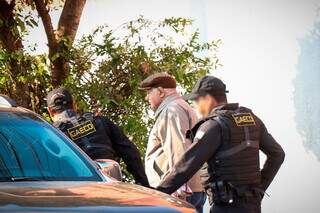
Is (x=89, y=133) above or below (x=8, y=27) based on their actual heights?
below

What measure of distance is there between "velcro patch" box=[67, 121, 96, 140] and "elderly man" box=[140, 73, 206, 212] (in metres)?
0.52

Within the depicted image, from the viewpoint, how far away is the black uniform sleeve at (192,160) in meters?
5.60

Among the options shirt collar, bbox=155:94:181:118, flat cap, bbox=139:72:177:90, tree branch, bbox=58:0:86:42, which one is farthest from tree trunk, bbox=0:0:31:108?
shirt collar, bbox=155:94:181:118

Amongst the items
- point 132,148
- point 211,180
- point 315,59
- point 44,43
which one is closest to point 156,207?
point 211,180

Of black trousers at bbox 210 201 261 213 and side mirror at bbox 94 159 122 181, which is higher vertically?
side mirror at bbox 94 159 122 181

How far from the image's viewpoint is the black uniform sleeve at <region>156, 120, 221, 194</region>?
5602 mm

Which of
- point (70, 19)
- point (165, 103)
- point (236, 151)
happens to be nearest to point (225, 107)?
point (236, 151)

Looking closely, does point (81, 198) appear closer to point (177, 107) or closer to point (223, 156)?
point (223, 156)

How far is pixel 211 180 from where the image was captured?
5820 mm

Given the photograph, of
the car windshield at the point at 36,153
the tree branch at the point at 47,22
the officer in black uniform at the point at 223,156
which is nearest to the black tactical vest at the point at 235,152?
the officer in black uniform at the point at 223,156

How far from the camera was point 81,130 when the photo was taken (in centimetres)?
714

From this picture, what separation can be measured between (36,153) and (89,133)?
6.61 feet

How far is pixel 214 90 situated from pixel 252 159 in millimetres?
515

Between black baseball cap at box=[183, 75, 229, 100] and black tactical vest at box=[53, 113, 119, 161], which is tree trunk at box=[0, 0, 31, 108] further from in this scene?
black baseball cap at box=[183, 75, 229, 100]
